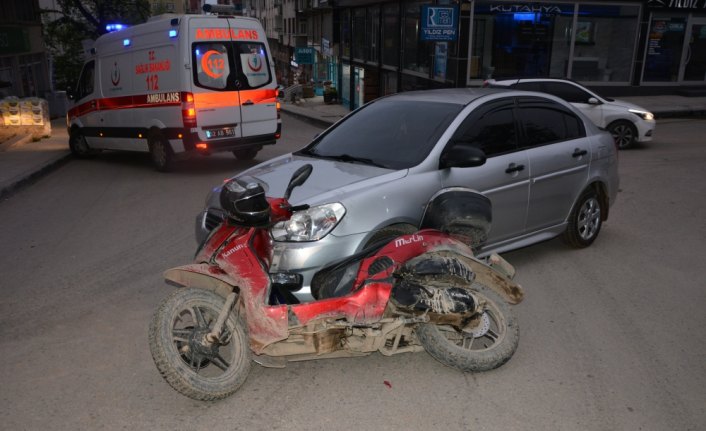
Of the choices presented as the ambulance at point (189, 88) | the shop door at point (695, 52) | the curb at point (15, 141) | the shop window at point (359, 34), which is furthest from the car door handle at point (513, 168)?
the shop window at point (359, 34)

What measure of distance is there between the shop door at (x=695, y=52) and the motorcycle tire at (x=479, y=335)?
23.0 meters

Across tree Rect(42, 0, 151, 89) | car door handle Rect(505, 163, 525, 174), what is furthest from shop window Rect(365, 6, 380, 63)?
car door handle Rect(505, 163, 525, 174)

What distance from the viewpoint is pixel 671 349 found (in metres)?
4.36

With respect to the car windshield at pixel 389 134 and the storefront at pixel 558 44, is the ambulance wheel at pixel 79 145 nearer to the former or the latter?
the car windshield at pixel 389 134

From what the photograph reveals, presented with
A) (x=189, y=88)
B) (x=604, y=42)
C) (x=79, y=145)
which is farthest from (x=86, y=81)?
(x=604, y=42)

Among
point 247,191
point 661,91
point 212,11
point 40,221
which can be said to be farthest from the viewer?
point 661,91

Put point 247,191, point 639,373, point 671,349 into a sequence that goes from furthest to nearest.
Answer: point 671,349 < point 639,373 < point 247,191

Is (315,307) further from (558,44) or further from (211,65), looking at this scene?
(558,44)

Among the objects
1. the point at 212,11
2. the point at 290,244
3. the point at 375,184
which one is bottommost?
the point at 290,244

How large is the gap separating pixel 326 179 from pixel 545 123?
2591 mm

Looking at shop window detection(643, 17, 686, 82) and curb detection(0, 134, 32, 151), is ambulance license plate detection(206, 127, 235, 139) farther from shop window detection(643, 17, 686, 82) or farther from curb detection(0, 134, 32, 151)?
shop window detection(643, 17, 686, 82)

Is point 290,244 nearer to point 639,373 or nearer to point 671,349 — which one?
point 639,373

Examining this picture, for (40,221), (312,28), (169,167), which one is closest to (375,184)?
(40,221)

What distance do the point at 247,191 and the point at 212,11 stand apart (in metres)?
8.93
